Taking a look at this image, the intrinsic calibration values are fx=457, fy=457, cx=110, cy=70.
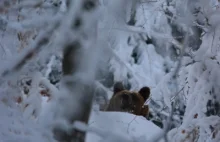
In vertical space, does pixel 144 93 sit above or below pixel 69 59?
below

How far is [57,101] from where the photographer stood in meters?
1.60

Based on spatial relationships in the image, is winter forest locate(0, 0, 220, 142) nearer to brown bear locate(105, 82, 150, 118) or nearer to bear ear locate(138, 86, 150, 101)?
brown bear locate(105, 82, 150, 118)

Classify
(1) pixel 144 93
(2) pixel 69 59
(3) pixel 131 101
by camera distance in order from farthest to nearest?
(1) pixel 144 93 < (3) pixel 131 101 < (2) pixel 69 59

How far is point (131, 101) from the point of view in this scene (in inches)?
257

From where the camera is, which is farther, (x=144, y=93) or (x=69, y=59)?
(x=144, y=93)

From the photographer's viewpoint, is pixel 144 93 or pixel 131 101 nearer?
pixel 131 101

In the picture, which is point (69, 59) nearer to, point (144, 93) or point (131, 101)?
point (131, 101)

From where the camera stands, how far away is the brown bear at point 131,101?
599 centimetres

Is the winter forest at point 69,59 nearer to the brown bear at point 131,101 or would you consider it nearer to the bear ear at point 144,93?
the brown bear at point 131,101

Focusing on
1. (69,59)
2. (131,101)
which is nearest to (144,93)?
(131,101)

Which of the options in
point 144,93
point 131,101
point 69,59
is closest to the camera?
point 69,59

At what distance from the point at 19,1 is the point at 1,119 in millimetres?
457

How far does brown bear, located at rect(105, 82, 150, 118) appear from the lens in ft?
19.7

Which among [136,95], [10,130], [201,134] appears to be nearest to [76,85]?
[10,130]
